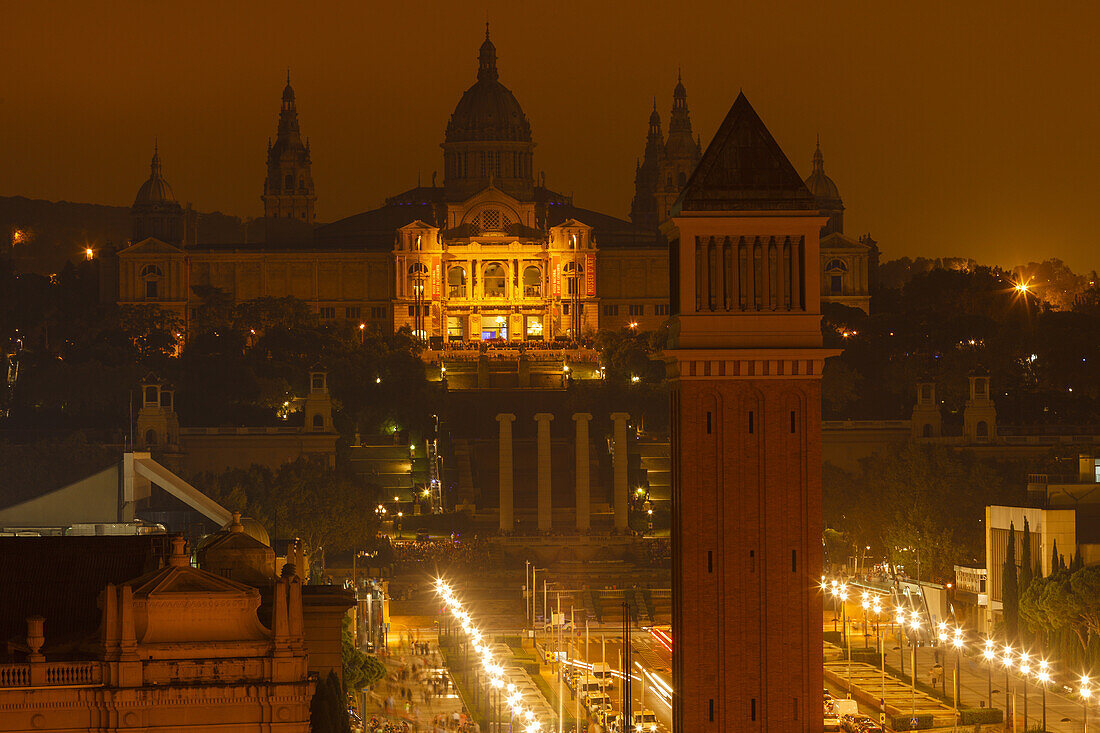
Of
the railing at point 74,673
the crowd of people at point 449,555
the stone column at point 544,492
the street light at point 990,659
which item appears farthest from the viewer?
the stone column at point 544,492

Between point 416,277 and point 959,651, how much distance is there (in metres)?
105

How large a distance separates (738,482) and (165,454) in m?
94.6

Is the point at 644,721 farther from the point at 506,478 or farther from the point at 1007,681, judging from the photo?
the point at 506,478

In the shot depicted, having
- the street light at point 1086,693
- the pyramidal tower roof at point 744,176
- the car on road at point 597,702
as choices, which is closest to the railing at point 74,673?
the pyramidal tower roof at point 744,176

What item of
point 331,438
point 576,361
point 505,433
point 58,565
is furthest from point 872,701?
point 576,361

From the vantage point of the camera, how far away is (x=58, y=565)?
194ft

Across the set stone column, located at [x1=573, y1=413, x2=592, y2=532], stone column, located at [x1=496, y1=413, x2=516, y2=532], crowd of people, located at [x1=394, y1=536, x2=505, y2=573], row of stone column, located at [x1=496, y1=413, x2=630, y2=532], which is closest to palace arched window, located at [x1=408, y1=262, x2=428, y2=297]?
stone column, located at [x1=573, y1=413, x2=592, y2=532]

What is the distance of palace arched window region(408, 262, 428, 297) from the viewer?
19800 cm

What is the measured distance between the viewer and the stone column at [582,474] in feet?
469

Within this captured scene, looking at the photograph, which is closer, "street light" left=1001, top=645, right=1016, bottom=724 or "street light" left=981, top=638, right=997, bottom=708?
"street light" left=1001, top=645, right=1016, bottom=724

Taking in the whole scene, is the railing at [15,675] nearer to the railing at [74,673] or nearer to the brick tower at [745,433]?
the railing at [74,673]

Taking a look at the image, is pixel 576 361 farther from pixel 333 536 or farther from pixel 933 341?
pixel 333 536

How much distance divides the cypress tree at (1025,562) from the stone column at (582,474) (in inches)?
1599

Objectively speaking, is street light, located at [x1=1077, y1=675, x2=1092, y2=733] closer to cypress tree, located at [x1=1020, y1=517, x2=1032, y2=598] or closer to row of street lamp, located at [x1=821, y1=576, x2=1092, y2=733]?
row of street lamp, located at [x1=821, y1=576, x2=1092, y2=733]
